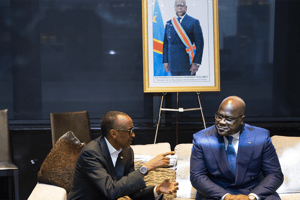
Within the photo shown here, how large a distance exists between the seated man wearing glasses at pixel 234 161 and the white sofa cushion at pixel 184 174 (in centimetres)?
27

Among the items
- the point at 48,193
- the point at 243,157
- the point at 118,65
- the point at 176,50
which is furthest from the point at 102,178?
the point at 118,65

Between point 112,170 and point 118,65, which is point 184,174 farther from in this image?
point 118,65

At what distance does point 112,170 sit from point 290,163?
62.5 inches

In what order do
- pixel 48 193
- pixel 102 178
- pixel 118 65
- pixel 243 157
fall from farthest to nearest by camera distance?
pixel 118 65 → pixel 48 193 → pixel 243 157 → pixel 102 178

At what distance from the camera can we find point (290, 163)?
2344 millimetres

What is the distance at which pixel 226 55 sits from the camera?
12.3ft

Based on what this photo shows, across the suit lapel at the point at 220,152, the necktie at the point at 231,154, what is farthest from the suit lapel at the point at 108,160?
the necktie at the point at 231,154

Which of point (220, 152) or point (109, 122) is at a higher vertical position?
point (109, 122)

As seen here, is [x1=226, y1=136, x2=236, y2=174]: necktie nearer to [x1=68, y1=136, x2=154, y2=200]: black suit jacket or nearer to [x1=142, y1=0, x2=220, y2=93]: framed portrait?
[x1=68, y1=136, x2=154, y2=200]: black suit jacket

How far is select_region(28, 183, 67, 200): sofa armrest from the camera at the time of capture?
6.58ft

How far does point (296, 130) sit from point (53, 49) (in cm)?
348

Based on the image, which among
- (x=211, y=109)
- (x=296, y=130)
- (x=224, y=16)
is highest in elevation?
(x=224, y=16)

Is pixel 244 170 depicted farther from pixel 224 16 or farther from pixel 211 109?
pixel 224 16

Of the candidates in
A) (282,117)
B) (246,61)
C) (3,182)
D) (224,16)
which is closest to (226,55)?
(246,61)
